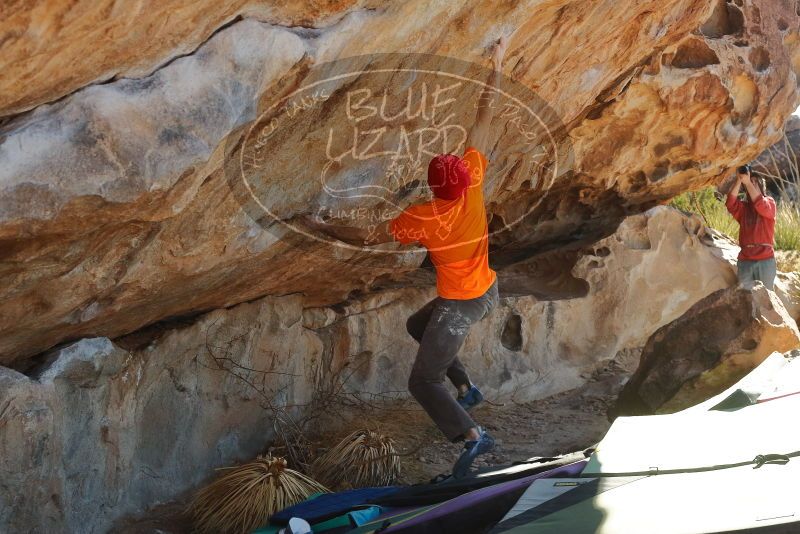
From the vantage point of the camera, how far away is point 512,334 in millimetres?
6832

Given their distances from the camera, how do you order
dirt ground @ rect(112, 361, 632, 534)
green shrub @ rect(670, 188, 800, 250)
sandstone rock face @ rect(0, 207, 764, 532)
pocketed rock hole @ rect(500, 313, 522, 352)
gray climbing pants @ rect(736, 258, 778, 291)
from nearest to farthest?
1. sandstone rock face @ rect(0, 207, 764, 532)
2. dirt ground @ rect(112, 361, 632, 534)
3. pocketed rock hole @ rect(500, 313, 522, 352)
4. gray climbing pants @ rect(736, 258, 778, 291)
5. green shrub @ rect(670, 188, 800, 250)

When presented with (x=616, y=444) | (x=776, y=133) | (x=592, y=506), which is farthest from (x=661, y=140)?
(x=592, y=506)

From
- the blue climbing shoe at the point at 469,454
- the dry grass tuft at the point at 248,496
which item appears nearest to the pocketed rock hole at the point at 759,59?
the blue climbing shoe at the point at 469,454

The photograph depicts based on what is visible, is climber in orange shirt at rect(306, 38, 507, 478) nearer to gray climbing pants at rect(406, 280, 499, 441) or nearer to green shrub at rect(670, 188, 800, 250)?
gray climbing pants at rect(406, 280, 499, 441)

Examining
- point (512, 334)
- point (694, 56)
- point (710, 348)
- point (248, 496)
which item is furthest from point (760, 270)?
point (248, 496)

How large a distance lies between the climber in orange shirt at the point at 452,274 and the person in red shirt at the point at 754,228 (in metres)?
2.96

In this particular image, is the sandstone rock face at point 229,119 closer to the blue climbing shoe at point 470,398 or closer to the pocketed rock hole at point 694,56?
the pocketed rock hole at point 694,56

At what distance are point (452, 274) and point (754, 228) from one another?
3268 millimetres

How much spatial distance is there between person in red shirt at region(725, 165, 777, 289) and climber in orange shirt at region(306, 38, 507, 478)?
296 cm

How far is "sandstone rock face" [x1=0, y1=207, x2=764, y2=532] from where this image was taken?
13.2 feet

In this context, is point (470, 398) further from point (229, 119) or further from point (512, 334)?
point (229, 119)

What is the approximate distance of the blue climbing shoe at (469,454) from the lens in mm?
4508

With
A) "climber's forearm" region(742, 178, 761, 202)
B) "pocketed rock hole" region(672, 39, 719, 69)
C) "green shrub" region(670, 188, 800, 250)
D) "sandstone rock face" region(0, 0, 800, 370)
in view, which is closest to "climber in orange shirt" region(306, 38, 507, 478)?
"sandstone rock face" region(0, 0, 800, 370)

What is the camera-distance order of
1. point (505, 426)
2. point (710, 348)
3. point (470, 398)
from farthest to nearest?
point (505, 426) < point (710, 348) < point (470, 398)
